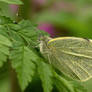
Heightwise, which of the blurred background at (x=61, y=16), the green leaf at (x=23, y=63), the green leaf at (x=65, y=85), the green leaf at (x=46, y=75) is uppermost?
the green leaf at (x=23, y=63)

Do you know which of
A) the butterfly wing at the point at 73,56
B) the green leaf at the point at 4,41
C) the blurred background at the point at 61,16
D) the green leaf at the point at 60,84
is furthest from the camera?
the blurred background at the point at 61,16

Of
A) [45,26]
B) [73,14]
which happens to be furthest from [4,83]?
[73,14]

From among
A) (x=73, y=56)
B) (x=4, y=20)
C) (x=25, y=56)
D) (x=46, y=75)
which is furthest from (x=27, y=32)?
(x=73, y=56)

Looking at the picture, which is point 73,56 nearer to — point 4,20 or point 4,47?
point 4,20

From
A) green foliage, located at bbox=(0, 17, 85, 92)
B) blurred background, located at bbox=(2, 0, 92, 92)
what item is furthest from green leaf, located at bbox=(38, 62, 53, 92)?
blurred background, located at bbox=(2, 0, 92, 92)

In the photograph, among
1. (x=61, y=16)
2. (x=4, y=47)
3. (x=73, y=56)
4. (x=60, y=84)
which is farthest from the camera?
(x=61, y=16)

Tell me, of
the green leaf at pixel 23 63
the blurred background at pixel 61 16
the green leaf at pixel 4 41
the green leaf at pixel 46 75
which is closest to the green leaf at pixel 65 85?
the green leaf at pixel 46 75

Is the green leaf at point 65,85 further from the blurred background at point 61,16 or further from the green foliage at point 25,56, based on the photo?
the blurred background at point 61,16
